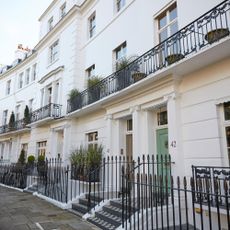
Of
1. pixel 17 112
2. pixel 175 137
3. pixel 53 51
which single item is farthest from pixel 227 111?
pixel 17 112

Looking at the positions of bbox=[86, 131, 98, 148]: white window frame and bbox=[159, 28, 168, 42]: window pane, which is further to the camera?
bbox=[86, 131, 98, 148]: white window frame

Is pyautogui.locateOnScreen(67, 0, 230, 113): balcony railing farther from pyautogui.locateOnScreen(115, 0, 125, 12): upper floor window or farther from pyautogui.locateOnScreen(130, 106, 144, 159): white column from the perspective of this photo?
pyautogui.locateOnScreen(115, 0, 125, 12): upper floor window

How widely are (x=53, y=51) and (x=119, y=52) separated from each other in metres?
7.67

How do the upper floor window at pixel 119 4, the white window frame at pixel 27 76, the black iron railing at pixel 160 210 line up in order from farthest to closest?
the white window frame at pixel 27 76, the upper floor window at pixel 119 4, the black iron railing at pixel 160 210

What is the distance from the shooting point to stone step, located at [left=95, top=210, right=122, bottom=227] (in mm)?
5820

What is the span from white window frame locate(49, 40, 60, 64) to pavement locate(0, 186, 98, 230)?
10.2 m

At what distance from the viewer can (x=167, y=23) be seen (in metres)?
8.38

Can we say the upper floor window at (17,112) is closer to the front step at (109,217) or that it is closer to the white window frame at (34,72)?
the white window frame at (34,72)

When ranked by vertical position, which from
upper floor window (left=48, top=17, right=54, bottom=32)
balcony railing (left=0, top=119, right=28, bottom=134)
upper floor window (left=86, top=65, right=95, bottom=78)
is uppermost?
upper floor window (left=48, top=17, right=54, bottom=32)

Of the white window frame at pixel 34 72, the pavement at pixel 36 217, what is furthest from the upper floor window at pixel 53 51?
the pavement at pixel 36 217

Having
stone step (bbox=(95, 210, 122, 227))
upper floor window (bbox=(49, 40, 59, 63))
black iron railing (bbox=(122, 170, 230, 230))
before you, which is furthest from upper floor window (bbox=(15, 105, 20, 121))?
black iron railing (bbox=(122, 170, 230, 230))

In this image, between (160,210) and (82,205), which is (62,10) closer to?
(82,205)

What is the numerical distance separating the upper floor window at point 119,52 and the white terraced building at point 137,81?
5 centimetres

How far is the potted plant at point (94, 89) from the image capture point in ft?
35.0
